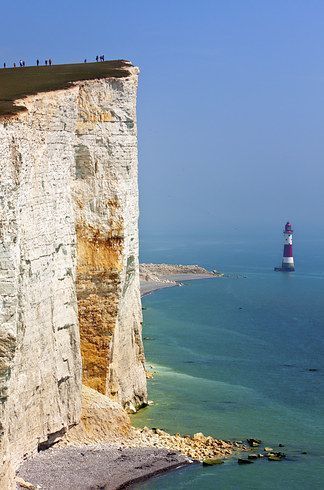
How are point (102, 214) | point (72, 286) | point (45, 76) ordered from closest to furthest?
point (72, 286) → point (102, 214) → point (45, 76)

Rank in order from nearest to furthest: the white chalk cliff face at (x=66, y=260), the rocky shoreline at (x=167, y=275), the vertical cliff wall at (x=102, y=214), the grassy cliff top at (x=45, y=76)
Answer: the white chalk cliff face at (x=66, y=260) < the grassy cliff top at (x=45, y=76) < the vertical cliff wall at (x=102, y=214) < the rocky shoreline at (x=167, y=275)

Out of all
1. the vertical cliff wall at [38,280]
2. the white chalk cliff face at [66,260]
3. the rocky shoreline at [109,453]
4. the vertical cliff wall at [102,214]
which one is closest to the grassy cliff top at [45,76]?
the white chalk cliff face at [66,260]

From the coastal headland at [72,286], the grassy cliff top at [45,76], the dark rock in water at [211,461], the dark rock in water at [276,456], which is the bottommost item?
the dark rock in water at [276,456]

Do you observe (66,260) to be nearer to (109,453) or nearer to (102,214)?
(102,214)

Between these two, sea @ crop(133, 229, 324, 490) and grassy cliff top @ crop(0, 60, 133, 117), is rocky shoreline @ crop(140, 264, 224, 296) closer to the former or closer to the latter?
sea @ crop(133, 229, 324, 490)

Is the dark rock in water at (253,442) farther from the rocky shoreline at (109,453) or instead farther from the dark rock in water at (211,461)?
the dark rock in water at (211,461)

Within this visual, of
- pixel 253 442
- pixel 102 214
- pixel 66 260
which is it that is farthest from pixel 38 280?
pixel 253 442

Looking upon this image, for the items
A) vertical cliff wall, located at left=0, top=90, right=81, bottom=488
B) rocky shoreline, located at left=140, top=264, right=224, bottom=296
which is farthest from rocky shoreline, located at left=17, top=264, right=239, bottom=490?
rocky shoreline, located at left=140, top=264, right=224, bottom=296
